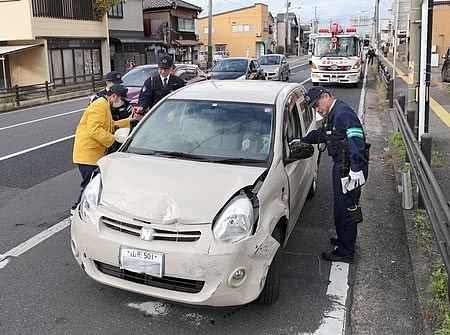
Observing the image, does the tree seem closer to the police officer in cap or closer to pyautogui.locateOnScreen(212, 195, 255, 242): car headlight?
the police officer in cap

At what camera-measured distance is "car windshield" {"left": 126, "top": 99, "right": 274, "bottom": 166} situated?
4301 mm

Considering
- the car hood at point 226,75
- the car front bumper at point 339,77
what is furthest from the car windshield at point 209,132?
the car front bumper at point 339,77

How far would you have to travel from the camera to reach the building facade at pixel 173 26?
42338 mm

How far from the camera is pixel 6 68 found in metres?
28.6

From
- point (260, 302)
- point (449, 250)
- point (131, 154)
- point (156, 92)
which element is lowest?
point (260, 302)

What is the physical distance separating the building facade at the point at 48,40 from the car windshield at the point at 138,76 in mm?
15998

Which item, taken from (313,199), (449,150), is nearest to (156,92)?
(313,199)

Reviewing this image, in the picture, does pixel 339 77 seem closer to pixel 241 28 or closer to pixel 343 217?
pixel 343 217

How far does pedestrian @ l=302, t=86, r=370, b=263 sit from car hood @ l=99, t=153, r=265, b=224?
2.82 feet

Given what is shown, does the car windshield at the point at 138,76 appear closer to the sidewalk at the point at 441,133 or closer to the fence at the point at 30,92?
the sidewalk at the point at 441,133

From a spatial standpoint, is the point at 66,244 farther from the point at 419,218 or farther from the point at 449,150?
the point at 449,150

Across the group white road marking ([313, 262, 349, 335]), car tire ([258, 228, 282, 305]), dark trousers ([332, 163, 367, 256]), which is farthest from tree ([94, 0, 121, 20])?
car tire ([258, 228, 282, 305])

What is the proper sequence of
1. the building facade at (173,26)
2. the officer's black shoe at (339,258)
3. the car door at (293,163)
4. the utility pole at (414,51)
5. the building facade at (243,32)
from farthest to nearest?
the building facade at (243,32), the building facade at (173,26), the utility pole at (414,51), the officer's black shoe at (339,258), the car door at (293,163)

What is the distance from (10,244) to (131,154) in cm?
177
